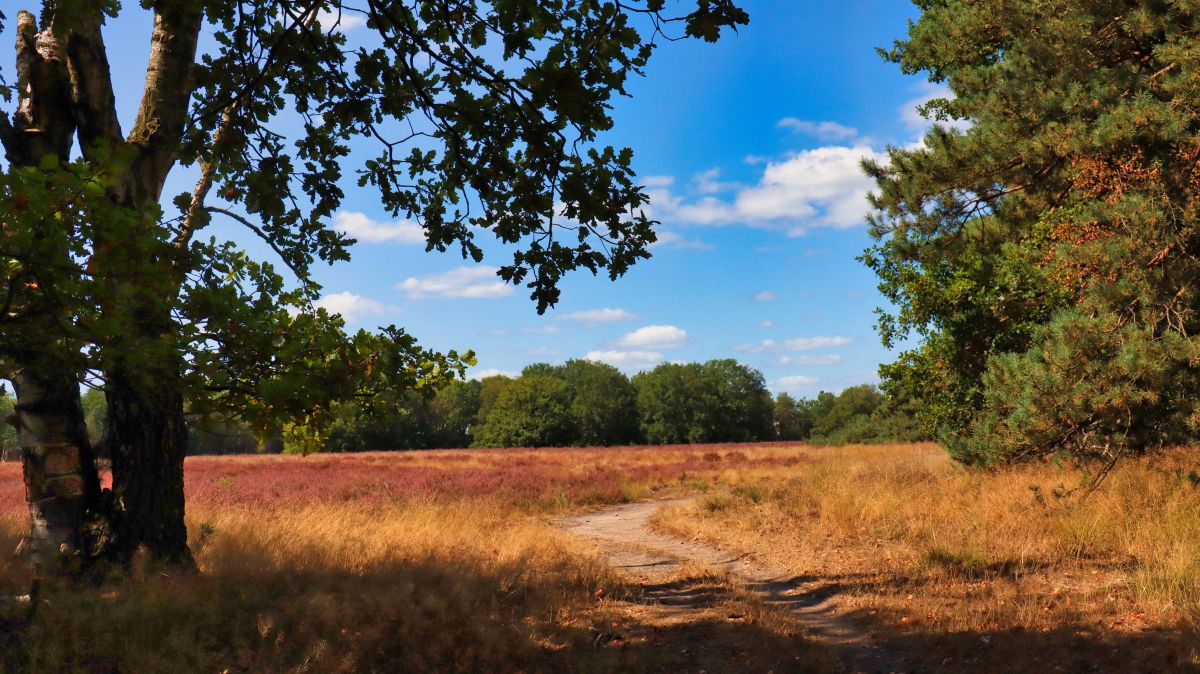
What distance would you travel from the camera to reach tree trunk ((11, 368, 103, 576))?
23.6 feet

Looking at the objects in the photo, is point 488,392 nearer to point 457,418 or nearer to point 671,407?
point 457,418

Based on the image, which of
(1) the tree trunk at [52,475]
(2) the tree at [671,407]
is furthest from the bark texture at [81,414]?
(2) the tree at [671,407]

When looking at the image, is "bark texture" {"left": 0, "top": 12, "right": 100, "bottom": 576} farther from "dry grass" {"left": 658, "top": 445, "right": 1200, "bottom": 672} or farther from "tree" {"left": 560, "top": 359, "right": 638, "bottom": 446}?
"tree" {"left": 560, "top": 359, "right": 638, "bottom": 446}

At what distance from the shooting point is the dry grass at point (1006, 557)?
585 cm

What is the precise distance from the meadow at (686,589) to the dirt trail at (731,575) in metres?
0.20

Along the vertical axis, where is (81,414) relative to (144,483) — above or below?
above

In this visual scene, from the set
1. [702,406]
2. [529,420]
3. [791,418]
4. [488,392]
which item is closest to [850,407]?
[702,406]

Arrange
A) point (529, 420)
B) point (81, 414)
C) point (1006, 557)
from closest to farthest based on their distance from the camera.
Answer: point (81, 414), point (1006, 557), point (529, 420)

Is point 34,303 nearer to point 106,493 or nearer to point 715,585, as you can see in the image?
point 106,493

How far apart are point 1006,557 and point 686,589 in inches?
144

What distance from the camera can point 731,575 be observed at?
9.29m

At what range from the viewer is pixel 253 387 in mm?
6148

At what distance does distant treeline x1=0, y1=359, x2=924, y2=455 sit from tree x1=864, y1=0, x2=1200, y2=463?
149 feet

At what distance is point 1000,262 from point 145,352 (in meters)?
14.2
